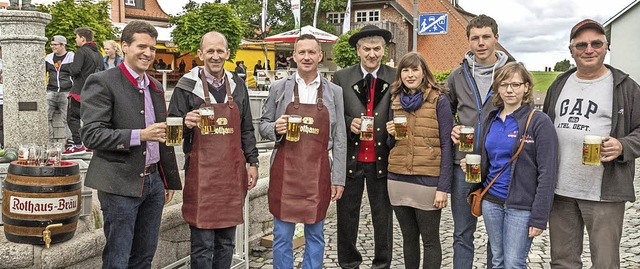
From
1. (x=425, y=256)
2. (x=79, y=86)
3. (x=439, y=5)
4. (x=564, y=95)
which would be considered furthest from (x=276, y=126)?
(x=439, y=5)

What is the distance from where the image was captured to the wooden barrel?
10.9 ft

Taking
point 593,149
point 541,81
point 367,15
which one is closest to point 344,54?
point 367,15

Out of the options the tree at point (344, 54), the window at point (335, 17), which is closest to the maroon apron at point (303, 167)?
the tree at point (344, 54)

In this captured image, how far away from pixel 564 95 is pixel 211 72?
2.36m

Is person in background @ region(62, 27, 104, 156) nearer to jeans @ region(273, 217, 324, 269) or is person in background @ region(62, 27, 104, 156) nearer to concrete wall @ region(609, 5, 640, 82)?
jeans @ region(273, 217, 324, 269)

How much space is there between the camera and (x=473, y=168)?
343 cm

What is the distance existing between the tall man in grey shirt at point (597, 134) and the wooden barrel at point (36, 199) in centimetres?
317

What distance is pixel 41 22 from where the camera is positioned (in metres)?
5.21

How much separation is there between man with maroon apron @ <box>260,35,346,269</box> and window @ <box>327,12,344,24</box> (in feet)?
110

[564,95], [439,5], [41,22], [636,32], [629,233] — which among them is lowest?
[629,233]

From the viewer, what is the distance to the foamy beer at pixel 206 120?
135 inches

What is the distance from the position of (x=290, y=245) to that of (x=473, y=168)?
57.2 inches

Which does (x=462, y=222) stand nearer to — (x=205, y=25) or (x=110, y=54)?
(x=110, y=54)

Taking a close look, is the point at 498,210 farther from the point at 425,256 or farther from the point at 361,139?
the point at 361,139
